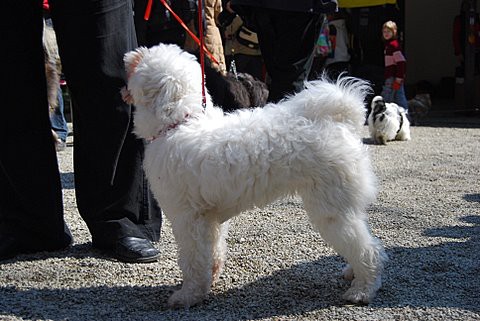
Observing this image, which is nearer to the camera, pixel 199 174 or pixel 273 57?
pixel 199 174

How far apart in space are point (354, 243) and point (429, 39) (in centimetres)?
1370

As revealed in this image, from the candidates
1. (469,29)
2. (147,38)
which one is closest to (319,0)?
(147,38)

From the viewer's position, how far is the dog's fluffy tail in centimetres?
308

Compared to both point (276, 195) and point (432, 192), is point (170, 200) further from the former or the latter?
point (432, 192)

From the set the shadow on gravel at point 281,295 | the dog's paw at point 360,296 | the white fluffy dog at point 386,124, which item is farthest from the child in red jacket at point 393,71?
the dog's paw at point 360,296

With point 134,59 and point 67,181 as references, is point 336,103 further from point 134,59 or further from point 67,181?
point 67,181

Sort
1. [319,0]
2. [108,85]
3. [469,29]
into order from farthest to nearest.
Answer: [469,29] < [319,0] < [108,85]

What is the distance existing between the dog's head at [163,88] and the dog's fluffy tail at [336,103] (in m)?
0.46

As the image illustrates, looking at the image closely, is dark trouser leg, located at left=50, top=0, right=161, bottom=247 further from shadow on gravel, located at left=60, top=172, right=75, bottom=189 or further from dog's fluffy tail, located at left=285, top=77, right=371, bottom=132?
shadow on gravel, located at left=60, top=172, right=75, bottom=189

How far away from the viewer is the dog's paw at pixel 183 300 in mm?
3156

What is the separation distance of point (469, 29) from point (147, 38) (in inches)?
325

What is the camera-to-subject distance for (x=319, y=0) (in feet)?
13.7

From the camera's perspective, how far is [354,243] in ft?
10.00

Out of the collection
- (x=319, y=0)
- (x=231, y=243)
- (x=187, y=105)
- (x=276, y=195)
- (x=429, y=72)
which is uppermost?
(x=319, y=0)
